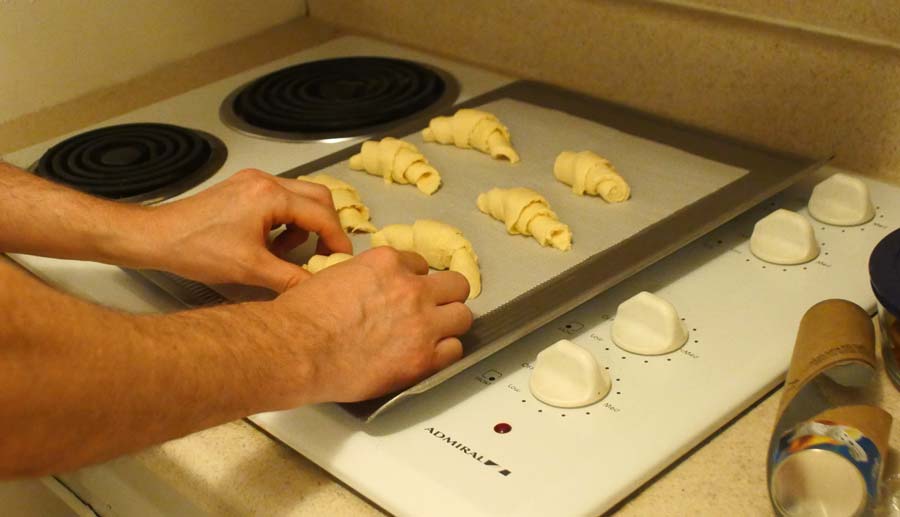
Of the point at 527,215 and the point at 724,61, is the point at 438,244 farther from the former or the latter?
the point at 724,61

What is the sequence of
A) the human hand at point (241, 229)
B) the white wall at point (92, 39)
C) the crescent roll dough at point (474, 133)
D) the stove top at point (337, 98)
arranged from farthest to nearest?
1. the white wall at point (92, 39)
2. the stove top at point (337, 98)
3. the crescent roll dough at point (474, 133)
4. the human hand at point (241, 229)

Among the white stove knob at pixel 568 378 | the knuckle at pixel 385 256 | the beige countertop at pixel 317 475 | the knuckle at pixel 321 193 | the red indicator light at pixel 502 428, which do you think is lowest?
the beige countertop at pixel 317 475

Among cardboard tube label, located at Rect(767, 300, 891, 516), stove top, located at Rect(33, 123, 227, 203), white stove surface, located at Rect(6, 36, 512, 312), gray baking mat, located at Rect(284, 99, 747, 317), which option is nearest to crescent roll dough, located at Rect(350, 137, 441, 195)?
gray baking mat, located at Rect(284, 99, 747, 317)

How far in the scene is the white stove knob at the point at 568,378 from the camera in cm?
76

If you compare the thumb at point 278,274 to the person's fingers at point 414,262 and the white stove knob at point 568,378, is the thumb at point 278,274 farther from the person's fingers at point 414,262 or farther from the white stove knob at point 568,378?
the white stove knob at point 568,378

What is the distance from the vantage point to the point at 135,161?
4.13 feet

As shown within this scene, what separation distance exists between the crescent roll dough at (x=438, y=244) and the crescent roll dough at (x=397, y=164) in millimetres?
104

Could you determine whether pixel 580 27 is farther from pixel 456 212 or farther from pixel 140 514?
pixel 140 514

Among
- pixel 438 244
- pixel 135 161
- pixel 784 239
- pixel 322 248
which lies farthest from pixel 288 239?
pixel 784 239

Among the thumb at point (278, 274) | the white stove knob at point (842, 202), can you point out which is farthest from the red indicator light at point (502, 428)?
the white stove knob at point (842, 202)

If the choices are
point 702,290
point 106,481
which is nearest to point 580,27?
point 702,290

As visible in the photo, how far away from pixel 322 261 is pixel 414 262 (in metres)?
0.11

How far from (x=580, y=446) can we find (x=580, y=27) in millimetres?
768

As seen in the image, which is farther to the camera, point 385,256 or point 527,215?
point 527,215
